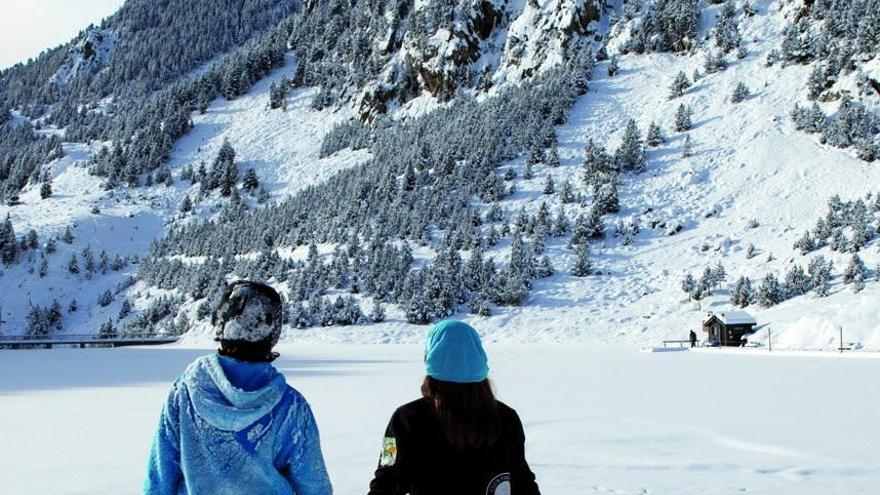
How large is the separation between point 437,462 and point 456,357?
42 centimetres

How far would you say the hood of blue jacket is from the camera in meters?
2.41

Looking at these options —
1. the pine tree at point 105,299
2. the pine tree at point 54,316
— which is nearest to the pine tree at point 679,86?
the pine tree at point 105,299

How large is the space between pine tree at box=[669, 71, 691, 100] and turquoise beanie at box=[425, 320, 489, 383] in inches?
2837

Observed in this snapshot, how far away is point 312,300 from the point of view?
49344 mm

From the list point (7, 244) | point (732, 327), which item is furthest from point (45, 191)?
point (732, 327)

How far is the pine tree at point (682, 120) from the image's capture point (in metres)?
63.9

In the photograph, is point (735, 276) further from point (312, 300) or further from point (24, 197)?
point (24, 197)

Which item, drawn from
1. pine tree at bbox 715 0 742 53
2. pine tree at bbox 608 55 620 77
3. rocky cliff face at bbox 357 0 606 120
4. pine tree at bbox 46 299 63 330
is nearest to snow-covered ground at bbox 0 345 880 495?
pine tree at bbox 46 299 63 330

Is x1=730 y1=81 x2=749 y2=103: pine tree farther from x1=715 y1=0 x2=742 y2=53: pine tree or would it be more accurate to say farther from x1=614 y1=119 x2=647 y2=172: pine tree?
x1=614 y1=119 x2=647 y2=172: pine tree

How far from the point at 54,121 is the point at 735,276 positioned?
417 ft

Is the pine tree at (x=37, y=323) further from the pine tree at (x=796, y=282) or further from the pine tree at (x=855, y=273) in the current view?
the pine tree at (x=855, y=273)

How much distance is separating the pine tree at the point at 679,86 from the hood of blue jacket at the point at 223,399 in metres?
72.6

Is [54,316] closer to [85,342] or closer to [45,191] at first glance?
[85,342]

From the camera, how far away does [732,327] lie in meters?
36.4
